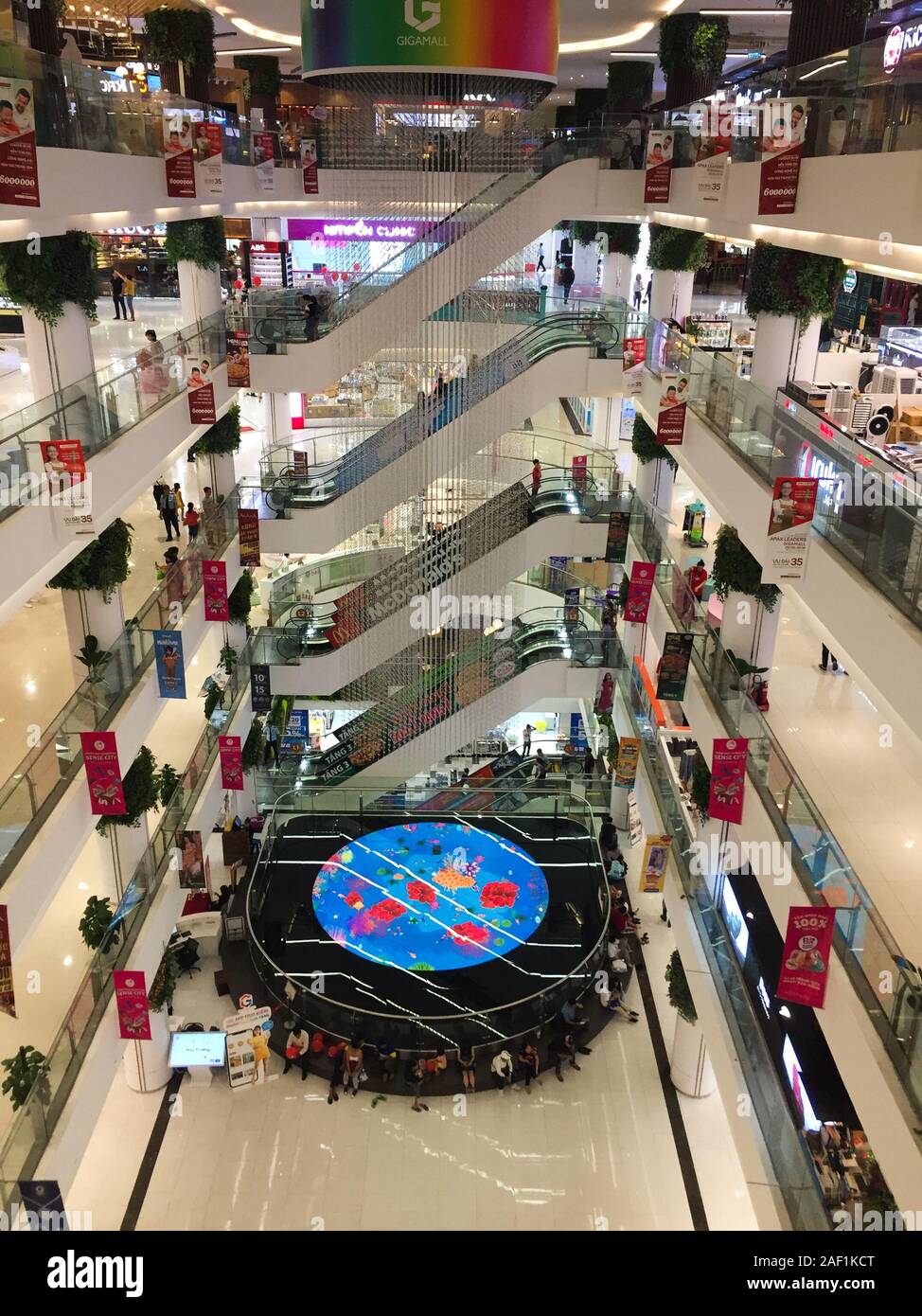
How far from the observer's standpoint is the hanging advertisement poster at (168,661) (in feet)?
36.7

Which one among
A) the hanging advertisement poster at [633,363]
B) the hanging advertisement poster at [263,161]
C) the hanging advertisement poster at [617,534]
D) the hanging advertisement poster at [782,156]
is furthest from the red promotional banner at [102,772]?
the hanging advertisement poster at [263,161]

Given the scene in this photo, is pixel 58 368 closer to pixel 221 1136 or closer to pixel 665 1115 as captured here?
pixel 221 1136

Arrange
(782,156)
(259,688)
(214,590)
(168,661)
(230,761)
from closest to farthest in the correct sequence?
(782,156) < (168,661) < (214,590) < (230,761) < (259,688)

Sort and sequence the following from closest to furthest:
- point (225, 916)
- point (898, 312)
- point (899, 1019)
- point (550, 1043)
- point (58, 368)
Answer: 1. point (899, 1019)
2. point (58, 368)
3. point (550, 1043)
4. point (225, 916)
5. point (898, 312)

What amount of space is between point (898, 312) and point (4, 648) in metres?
19.0

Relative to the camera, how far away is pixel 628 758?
14.3 meters

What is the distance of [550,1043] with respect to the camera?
13.1 metres

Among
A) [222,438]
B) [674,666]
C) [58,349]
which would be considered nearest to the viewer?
[58,349]

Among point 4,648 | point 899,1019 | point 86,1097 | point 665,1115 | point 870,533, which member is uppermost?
point 870,533

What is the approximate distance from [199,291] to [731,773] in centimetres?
1066

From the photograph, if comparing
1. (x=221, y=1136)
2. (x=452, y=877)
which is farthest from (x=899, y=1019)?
(x=452, y=877)

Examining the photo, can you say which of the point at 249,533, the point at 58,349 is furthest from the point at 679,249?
the point at 58,349

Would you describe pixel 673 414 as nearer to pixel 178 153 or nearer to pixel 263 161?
pixel 178 153

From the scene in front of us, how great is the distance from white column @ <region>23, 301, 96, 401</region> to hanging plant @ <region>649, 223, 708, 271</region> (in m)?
8.84
